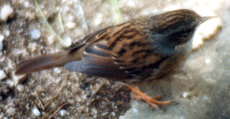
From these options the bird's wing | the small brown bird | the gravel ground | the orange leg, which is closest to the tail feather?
the small brown bird

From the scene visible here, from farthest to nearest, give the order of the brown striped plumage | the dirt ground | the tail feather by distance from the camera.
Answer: the dirt ground → the tail feather → the brown striped plumage

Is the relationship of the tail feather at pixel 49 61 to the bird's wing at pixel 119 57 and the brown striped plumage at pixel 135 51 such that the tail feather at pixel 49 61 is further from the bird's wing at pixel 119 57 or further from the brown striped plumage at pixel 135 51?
the bird's wing at pixel 119 57

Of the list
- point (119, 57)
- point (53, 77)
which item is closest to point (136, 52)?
point (119, 57)

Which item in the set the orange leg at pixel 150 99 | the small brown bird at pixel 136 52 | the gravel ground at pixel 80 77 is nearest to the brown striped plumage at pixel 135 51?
the small brown bird at pixel 136 52

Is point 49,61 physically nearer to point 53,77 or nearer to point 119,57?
point 53,77

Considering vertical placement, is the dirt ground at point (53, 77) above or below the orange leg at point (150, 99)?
above

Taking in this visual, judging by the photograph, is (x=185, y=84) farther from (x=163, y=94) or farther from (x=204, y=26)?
(x=204, y=26)

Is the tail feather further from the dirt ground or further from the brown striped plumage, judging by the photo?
the dirt ground
